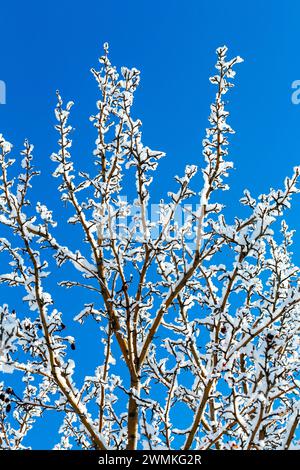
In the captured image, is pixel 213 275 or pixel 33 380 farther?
pixel 33 380

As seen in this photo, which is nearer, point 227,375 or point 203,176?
point 227,375

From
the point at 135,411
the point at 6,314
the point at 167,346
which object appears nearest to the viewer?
the point at 6,314

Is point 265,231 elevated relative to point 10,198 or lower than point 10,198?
lower

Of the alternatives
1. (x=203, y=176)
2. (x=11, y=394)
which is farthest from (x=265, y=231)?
(x=11, y=394)

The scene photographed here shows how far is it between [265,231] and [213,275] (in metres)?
1.93

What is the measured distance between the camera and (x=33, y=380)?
6.93 metres

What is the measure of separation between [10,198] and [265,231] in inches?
100

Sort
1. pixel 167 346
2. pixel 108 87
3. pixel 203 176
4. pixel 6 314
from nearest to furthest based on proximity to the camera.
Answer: pixel 6 314, pixel 203 176, pixel 167 346, pixel 108 87

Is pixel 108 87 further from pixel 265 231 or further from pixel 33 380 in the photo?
pixel 33 380
